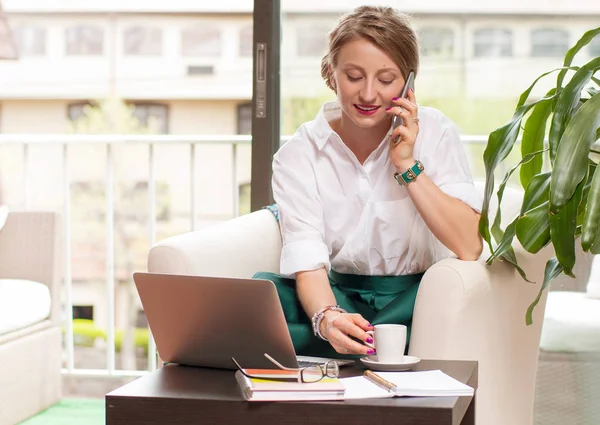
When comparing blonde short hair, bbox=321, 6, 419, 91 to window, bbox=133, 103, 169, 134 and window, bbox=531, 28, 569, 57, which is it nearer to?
window, bbox=531, 28, 569, 57

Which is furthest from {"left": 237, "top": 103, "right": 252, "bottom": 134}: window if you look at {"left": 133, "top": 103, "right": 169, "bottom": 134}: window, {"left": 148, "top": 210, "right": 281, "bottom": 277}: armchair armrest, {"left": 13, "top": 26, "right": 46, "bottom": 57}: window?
{"left": 148, "top": 210, "right": 281, "bottom": 277}: armchair armrest

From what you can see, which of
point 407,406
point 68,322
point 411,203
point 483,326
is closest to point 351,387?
point 407,406

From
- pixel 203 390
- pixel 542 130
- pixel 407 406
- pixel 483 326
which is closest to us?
pixel 407 406

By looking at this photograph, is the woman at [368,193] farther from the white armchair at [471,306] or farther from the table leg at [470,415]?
the table leg at [470,415]

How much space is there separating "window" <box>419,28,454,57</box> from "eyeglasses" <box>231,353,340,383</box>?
214 centimetres

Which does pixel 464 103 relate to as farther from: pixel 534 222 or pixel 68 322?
pixel 68 322

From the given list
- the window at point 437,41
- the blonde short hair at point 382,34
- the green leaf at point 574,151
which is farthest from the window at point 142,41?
the green leaf at point 574,151

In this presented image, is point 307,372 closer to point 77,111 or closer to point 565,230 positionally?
point 565,230

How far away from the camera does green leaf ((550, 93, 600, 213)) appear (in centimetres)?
187

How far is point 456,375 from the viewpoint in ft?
5.14

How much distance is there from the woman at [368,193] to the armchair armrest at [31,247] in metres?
1.25

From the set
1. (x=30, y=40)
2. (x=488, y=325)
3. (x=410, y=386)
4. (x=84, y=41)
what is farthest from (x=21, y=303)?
(x=84, y=41)

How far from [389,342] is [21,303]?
1.82 meters

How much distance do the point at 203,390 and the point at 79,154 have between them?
133 inches
